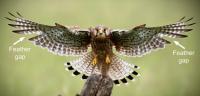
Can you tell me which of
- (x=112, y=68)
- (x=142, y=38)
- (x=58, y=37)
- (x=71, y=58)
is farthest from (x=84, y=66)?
(x=71, y=58)

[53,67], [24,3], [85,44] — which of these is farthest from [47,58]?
[85,44]

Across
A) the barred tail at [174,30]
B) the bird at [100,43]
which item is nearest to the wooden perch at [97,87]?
the bird at [100,43]

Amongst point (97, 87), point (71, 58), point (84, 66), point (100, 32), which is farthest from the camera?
point (71, 58)

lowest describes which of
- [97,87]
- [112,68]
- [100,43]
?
[97,87]

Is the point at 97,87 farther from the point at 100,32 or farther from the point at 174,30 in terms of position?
the point at 174,30

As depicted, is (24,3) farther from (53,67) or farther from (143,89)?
(143,89)

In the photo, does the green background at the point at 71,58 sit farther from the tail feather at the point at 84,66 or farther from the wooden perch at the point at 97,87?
Result: the wooden perch at the point at 97,87

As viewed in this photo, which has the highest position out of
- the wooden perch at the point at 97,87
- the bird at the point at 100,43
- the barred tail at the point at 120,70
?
the bird at the point at 100,43
